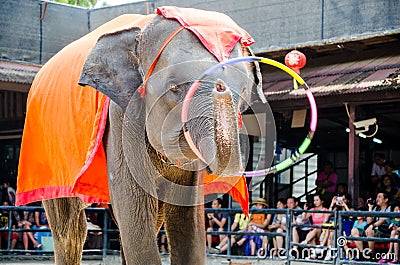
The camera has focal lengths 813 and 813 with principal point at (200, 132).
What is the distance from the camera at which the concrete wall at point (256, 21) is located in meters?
11.9

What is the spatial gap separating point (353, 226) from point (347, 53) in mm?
2845

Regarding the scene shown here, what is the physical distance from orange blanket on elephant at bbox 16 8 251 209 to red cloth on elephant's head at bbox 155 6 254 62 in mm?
11

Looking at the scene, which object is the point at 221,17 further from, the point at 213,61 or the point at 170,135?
the point at 170,135

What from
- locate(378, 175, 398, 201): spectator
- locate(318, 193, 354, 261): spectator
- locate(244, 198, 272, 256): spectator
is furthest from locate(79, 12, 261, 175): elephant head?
locate(378, 175, 398, 201): spectator

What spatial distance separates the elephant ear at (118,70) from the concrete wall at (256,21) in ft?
21.6

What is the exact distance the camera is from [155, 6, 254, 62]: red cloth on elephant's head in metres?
4.16

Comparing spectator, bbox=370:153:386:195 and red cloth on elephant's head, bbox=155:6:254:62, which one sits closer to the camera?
red cloth on elephant's head, bbox=155:6:254:62

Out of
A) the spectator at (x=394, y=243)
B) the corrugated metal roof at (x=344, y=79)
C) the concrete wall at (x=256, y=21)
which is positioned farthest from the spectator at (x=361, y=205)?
the concrete wall at (x=256, y=21)

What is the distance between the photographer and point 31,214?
43.5 feet

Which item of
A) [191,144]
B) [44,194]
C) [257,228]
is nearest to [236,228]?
[257,228]

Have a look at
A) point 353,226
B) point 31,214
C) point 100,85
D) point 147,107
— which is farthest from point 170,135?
point 31,214

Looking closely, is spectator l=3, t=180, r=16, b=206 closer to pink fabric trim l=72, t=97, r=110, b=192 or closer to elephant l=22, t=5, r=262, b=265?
elephant l=22, t=5, r=262, b=265

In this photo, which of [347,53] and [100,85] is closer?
[100,85]

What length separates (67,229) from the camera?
6.18 m
